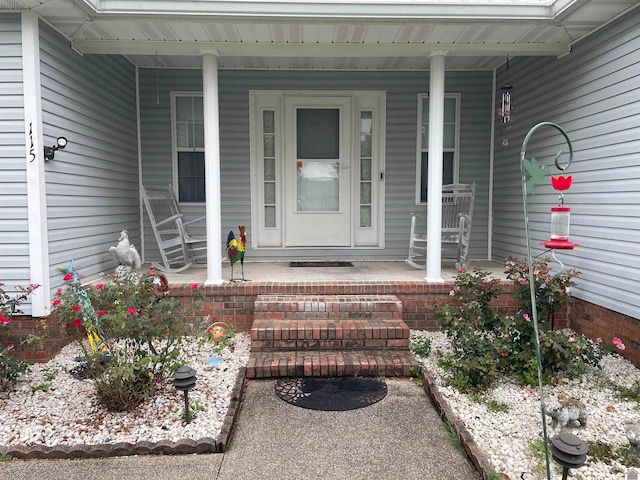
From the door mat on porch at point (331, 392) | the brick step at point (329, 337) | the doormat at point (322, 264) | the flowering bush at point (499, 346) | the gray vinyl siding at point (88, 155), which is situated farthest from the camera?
the doormat at point (322, 264)

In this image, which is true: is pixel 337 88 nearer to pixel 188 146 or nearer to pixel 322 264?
pixel 188 146

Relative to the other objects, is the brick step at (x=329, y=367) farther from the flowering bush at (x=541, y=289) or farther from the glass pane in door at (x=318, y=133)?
the glass pane in door at (x=318, y=133)

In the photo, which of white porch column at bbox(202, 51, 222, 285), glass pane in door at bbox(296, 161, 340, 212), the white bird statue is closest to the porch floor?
white porch column at bbox(202, 51, 222, 285)

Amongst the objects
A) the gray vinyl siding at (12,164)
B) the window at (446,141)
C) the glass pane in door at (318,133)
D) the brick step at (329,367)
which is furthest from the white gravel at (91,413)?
the window at (446,141)

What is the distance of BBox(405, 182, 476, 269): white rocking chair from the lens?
480 centimetres

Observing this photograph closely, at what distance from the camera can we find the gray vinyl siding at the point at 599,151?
328 cm

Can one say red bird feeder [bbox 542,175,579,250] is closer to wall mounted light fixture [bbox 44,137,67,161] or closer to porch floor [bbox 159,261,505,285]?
porch floor [bbox 159,261,505,285]

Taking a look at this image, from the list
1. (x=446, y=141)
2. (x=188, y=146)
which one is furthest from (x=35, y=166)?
(x=446, y=141)

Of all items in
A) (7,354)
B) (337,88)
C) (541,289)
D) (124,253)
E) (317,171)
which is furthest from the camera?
(317,171)

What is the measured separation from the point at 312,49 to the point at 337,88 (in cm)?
138

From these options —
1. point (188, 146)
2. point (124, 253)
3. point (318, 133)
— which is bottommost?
point (124, 253)

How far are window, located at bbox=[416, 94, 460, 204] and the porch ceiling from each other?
4.43 feet

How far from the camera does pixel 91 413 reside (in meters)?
2.56

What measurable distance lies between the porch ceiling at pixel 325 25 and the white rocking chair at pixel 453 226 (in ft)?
4.97
